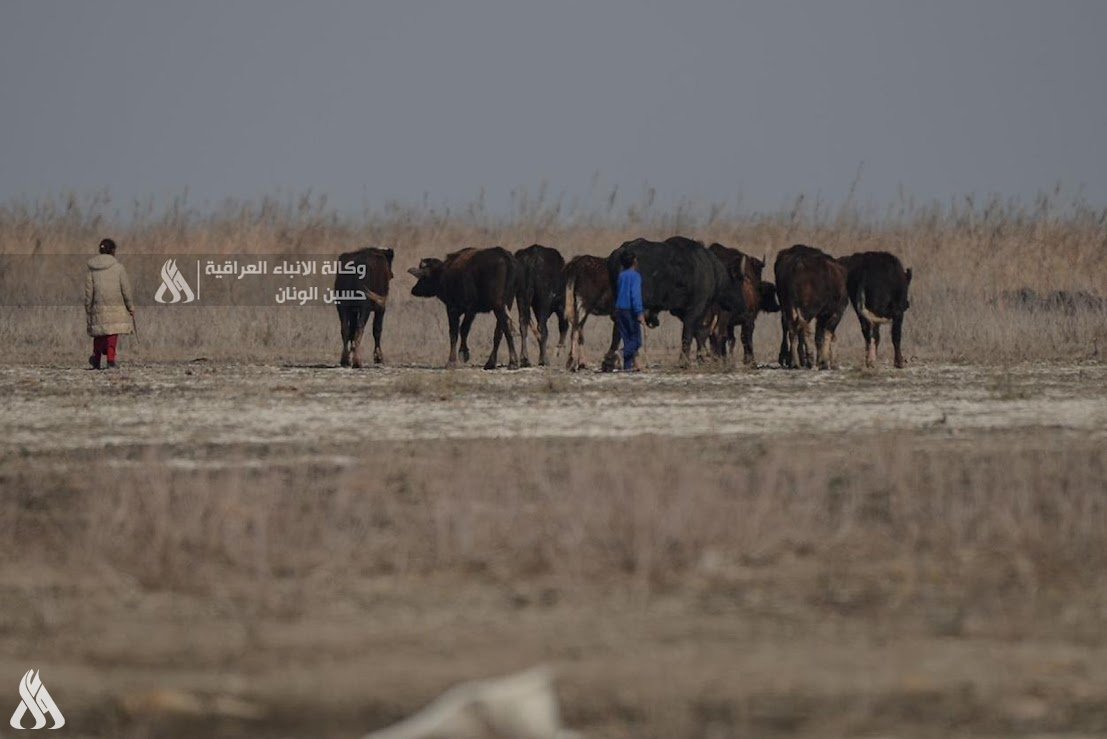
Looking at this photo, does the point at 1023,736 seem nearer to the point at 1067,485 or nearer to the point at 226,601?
the point at 226,601

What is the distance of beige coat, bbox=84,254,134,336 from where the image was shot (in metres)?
22.6

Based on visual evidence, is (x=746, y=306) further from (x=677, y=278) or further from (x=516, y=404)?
(x=516, y=404)

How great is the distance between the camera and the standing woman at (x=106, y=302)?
74.1 ft

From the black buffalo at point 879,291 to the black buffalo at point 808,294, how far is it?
21 cm

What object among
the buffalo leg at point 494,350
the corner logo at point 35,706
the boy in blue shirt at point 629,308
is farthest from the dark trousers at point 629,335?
the corner logo at point 35,706

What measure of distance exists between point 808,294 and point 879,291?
0.92 meters

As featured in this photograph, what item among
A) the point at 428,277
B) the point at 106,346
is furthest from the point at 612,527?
the point at 428,277

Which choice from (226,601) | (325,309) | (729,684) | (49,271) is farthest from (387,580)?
(49,271)

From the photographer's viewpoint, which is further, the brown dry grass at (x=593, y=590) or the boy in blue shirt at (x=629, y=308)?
the boy in blue shirt at (x=629, y=308)

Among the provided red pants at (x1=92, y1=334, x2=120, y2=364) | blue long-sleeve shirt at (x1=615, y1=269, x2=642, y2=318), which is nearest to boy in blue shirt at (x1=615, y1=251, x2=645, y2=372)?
blue long-sleeve shirt at (x1=615, y1=269, x2=642, y2=318)

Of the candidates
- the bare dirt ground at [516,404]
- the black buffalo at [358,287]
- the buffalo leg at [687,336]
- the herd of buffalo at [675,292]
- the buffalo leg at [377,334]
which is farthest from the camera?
the buffalo leg at [377,334]

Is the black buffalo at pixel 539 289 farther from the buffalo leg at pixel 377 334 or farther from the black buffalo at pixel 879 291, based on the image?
the black buffalo at pixel 879 291

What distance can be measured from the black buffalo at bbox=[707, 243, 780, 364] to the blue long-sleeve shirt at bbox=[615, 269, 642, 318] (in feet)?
7.83

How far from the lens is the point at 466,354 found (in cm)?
2522
